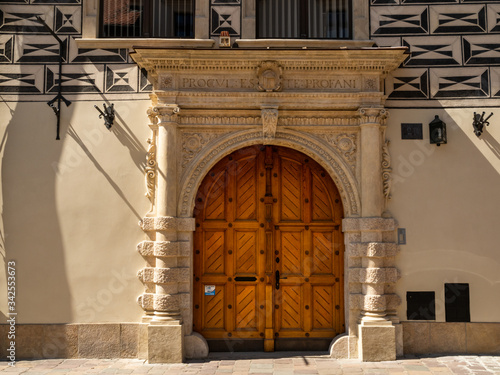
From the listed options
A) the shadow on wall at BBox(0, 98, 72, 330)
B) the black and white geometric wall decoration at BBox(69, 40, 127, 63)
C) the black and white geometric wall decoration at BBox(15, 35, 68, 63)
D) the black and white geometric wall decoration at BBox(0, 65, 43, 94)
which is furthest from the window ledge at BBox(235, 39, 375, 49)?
the shadow on wall at BBox(0, 98, 72, 330)

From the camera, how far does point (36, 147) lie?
281 inches

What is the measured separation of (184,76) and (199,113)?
581mm

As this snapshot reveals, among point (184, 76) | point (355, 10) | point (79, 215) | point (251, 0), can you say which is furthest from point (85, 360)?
point (355, 10)

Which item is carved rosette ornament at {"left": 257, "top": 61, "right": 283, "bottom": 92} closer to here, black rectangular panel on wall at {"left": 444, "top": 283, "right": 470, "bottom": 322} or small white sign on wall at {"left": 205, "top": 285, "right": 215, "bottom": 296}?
small white sign on wall at {"left": 205, "top": 285, "right": 215, "bottom": 296}

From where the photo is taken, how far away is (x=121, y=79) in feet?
23.6

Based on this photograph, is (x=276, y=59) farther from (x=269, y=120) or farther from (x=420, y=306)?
(x=420, y=306)

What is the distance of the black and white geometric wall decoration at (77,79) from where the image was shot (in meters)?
7.20

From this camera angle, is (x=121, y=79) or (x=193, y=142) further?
(x=121, y=79)

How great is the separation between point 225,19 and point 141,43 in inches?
51.7

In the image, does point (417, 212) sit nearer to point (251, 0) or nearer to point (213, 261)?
point (213, 261)

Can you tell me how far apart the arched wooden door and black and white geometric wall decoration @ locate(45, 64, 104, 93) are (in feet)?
7.15

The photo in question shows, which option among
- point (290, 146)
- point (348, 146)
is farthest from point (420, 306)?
point (290, 146)

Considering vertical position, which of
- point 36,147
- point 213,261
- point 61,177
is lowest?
point 213,261

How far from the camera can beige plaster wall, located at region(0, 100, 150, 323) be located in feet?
22.9
